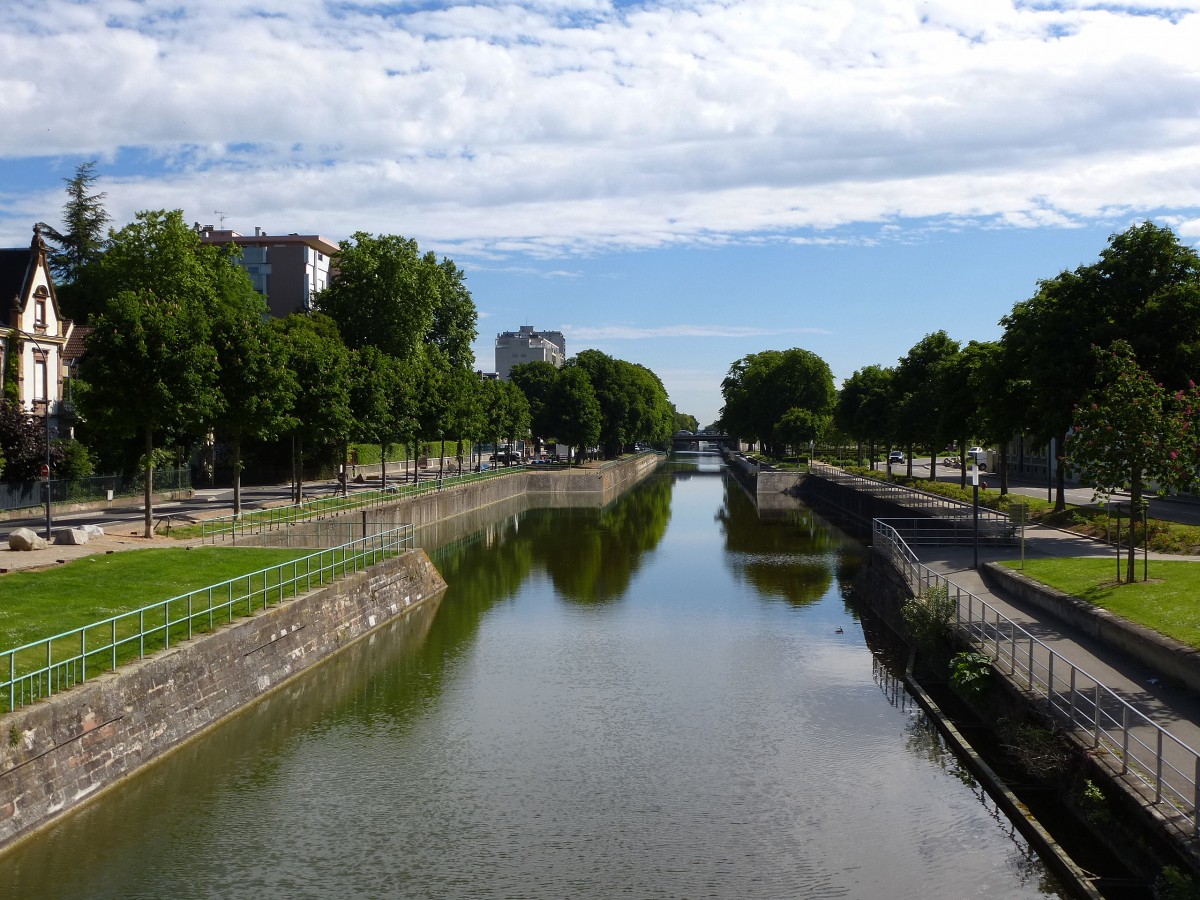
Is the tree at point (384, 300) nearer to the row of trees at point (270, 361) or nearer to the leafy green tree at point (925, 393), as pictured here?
the row of trees at point (270, 361)

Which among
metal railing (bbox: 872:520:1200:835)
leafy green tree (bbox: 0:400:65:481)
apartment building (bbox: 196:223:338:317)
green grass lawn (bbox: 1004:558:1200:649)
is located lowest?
metal railing (bbox: 872:520:1200:835)

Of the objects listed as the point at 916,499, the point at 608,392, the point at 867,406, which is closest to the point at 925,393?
the point at 916,499

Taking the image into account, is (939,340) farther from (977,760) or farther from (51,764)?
(51,764)

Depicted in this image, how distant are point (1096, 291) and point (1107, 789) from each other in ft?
97.8

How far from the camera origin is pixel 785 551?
5672 centimetres

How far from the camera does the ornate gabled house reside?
55.0 metres

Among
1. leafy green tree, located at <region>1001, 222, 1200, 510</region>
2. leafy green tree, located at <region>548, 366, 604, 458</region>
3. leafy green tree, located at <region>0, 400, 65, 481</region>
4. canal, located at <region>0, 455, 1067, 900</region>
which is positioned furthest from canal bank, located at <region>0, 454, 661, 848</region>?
leafy green tree, located at <region>548, 366, 604, 458</region>

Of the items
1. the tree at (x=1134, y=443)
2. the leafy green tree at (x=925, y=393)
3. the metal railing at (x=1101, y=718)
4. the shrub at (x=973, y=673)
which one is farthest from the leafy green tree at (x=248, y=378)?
the leafy green tree at (x=925, y=393)

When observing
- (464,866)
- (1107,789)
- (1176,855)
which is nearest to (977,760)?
(1107,789)

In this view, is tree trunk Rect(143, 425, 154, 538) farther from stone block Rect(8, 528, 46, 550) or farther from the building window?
the building window

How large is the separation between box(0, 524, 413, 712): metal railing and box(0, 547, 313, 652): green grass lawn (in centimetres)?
72

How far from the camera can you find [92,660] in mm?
20078

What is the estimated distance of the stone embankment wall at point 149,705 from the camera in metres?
16.7

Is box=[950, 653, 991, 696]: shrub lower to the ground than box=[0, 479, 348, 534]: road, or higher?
lower
